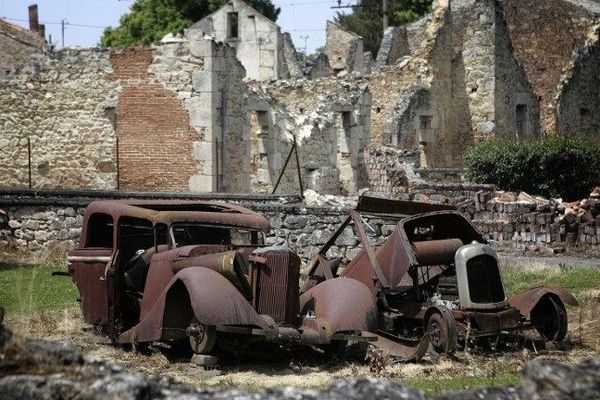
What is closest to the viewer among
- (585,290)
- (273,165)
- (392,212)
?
(392,212)

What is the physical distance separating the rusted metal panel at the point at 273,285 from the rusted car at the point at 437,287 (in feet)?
3.39

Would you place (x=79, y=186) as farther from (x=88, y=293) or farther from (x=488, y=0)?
(x=488, y=0)

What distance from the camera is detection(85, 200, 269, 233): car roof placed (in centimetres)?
1111

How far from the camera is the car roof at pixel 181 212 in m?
11.1

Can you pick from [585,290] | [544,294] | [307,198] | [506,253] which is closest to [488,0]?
[307,198]

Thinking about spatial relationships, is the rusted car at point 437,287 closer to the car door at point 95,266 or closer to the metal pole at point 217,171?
the car door at point 95,266

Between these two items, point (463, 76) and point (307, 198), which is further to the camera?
point (463, 76)

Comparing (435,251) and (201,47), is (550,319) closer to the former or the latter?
(435,251)

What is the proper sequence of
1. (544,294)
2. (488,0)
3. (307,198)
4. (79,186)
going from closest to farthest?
(544,294)
(307,198)
(79,186)
(488,0)

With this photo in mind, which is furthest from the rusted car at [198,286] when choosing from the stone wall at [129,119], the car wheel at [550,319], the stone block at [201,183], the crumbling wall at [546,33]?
the crumbling wall at [546,33]

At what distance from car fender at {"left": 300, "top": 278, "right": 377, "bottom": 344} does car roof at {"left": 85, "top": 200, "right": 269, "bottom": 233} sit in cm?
119

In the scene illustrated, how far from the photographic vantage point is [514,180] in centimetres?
2556

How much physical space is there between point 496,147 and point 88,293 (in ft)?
54.5

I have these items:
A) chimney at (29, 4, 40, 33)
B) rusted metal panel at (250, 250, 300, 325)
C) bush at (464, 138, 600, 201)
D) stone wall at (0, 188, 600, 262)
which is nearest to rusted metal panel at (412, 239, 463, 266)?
rusted metal panel at (250, 250, 300, 325)
